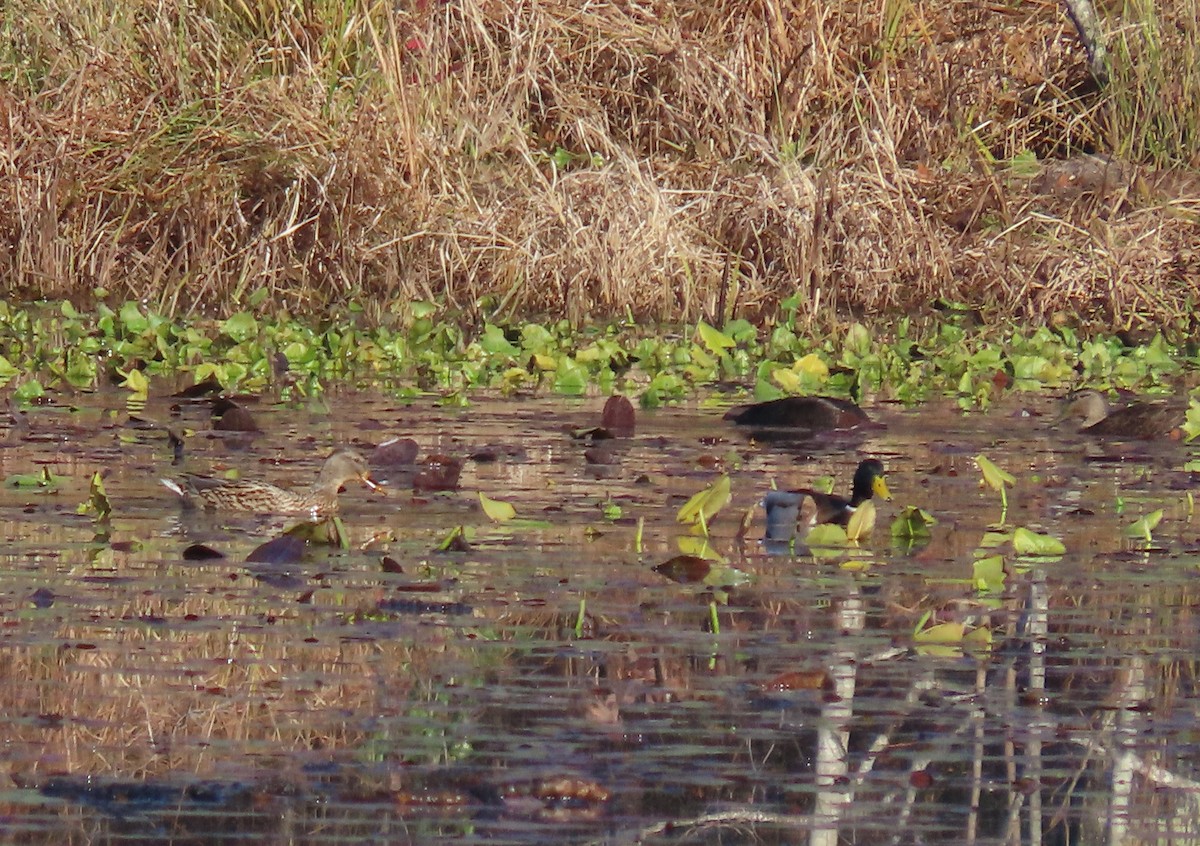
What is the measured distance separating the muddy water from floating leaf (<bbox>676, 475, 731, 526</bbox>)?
0.36ft

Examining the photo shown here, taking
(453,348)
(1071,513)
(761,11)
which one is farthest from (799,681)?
(761,11)

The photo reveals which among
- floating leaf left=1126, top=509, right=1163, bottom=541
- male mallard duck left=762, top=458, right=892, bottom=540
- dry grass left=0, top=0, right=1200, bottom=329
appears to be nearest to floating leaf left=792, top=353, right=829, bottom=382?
dry grass left=0, top=0, right=1200, bottom=329

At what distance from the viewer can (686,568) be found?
5543mm

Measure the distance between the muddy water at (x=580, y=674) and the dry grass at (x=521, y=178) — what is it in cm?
584

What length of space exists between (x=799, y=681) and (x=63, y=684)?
52.3 inches

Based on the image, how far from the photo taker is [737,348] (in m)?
11.5

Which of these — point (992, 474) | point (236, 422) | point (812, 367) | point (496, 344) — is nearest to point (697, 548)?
point (992, 474)

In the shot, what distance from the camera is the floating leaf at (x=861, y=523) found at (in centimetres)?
609

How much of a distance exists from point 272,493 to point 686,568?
1441 millimetres

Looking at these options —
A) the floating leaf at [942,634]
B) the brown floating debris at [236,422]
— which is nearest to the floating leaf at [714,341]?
the brown floating debris at [236,422]

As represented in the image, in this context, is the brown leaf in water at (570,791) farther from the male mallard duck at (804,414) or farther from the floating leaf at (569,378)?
the floating leaf at (569,378)

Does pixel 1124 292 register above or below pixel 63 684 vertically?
above

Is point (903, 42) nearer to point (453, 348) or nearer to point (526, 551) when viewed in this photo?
point (453, 348)

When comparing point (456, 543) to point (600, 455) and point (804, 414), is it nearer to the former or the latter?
point (600, 455)
